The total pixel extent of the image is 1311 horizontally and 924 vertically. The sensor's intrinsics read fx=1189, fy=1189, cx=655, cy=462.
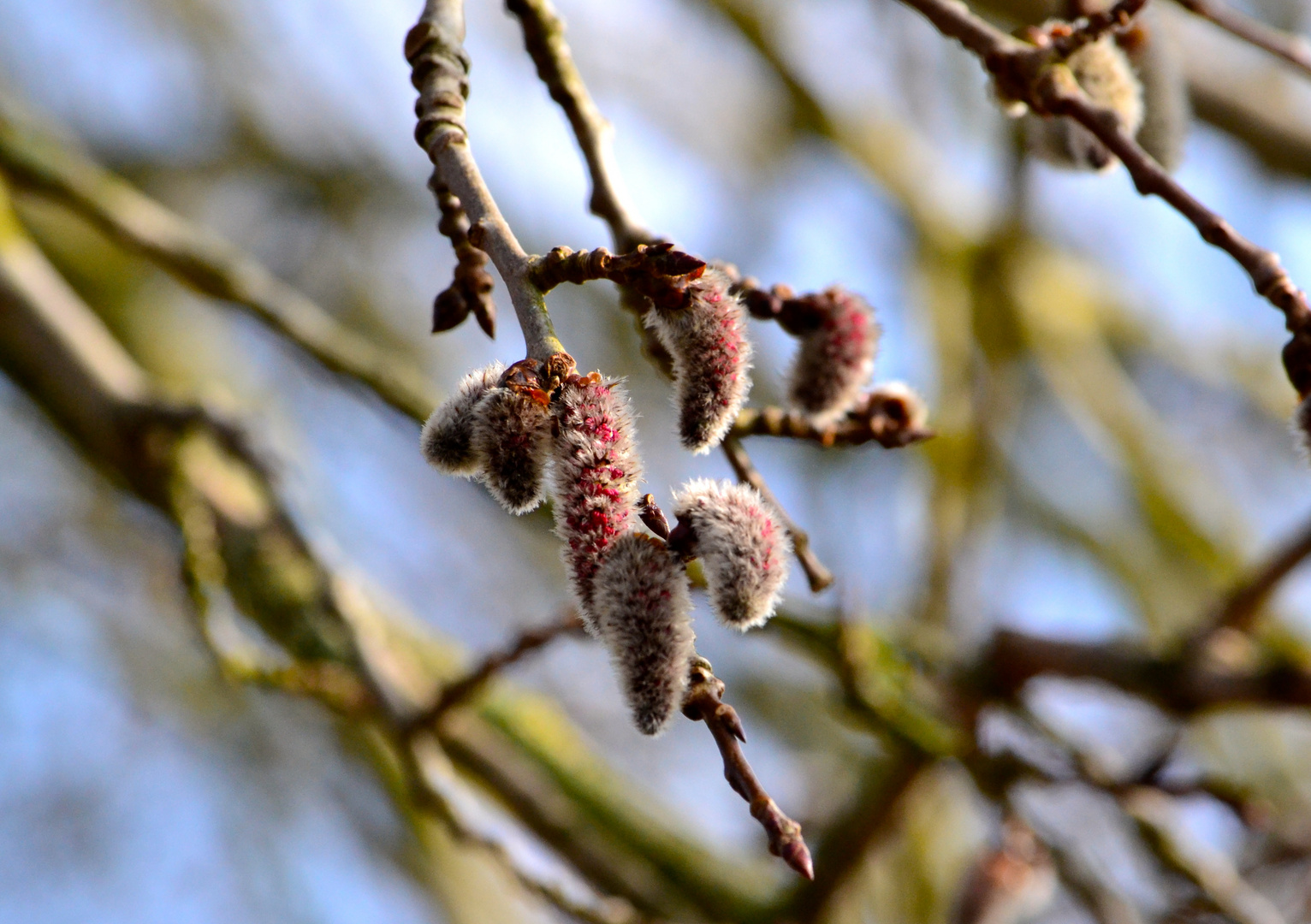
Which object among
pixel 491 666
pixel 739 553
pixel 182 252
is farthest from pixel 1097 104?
pixel 182 252

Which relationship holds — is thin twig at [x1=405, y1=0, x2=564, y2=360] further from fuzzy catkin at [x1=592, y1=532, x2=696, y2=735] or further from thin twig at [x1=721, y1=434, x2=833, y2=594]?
thin twig at [x1=721, y1=434, x2=833, y2=594]

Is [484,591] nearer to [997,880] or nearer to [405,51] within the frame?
[997,880]

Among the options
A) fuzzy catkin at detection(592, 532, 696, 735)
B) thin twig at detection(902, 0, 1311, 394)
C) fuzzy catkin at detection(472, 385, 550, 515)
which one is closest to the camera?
fuzzy catkin at detection(592, 532, 696, 735)

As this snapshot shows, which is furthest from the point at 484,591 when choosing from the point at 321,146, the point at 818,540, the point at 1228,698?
the point at 1228,698

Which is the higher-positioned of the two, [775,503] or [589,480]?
[775,503]

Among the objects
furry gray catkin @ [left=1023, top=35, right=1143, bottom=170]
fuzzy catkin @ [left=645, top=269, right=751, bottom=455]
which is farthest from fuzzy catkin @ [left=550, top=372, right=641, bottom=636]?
furry gray catkin @ [left=1023, top=35, right=1143, bottom=170]

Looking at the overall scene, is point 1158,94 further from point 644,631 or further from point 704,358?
point 644,631

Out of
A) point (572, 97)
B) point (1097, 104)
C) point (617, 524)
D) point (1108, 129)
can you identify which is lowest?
point (617, 524)

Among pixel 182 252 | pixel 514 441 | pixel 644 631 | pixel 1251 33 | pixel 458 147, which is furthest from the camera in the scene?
A: pixel 182 252
